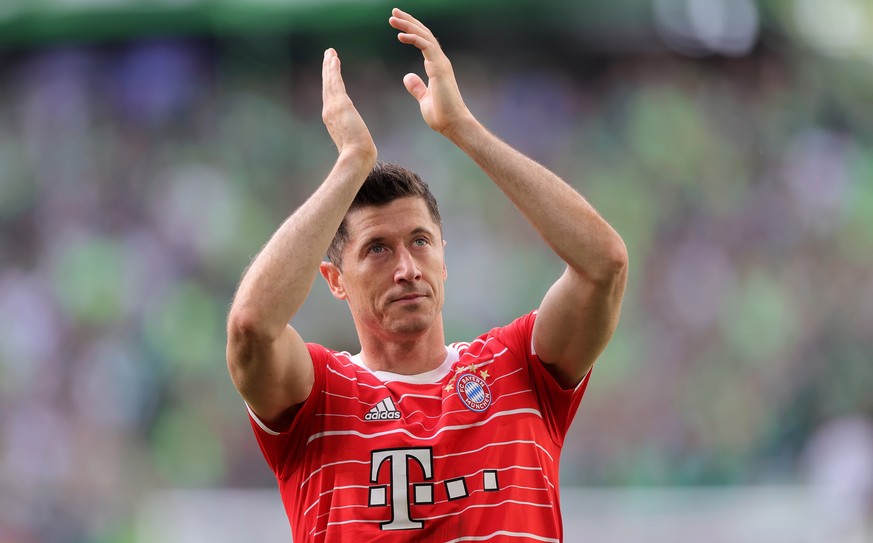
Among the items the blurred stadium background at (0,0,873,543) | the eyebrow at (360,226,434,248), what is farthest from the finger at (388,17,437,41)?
the blurred stadium background at (0,0,873,543)

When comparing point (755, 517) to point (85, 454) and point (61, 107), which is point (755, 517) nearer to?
point (85, 454)

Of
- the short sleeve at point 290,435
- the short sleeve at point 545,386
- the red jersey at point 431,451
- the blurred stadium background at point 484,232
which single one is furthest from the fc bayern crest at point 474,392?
the blurred stadium background at point 484,232

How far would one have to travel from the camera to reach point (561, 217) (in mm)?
2957

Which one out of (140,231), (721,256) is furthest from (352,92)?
(721,256)

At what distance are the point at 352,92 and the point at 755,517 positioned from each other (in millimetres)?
5862

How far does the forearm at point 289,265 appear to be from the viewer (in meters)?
2.89

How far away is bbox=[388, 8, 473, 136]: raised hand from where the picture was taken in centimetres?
313

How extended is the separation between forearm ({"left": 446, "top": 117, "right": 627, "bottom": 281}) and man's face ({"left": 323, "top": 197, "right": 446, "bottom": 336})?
1.32 ft

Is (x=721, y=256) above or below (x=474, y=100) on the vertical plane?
below

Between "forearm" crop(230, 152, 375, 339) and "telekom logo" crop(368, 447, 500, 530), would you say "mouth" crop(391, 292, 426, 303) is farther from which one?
"telekom logo" crop(368, 447, 500, 530)

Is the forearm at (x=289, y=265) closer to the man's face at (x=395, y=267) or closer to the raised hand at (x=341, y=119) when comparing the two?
the raised hand at (x=341, y=119)

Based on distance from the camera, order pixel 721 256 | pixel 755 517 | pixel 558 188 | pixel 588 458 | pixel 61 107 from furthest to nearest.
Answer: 1. pixel 61 107
2. pixel 721 256
3. pixel 588 458
4. pixel 755 517
5. pixel 558 188

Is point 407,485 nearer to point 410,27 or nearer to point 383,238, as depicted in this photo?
point 383,238

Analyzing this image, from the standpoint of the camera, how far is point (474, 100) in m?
10.7
